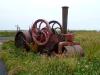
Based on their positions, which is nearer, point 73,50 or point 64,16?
point 73,50

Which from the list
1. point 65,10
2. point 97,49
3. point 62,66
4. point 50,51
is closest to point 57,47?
point 50,51

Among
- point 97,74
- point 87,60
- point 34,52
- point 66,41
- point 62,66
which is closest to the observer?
point 97,74

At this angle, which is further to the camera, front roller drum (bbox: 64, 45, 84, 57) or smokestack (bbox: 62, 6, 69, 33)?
smokestack (bbox: 62, 6, 69, 33)

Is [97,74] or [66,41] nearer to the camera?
[97,74]

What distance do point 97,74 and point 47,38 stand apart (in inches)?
303

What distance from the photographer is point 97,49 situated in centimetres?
1584

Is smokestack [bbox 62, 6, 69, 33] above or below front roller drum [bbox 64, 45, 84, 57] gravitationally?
above

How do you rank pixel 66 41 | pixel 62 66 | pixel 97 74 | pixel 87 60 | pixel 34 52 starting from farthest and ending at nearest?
pixel 34 52 < pixel 66 41 < pixel 87 60 < pixel 62 66 < pixel 97 74

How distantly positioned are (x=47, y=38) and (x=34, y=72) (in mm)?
6809

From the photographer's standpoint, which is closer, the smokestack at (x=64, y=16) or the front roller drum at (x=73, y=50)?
the front roller drum at (x=73, y=50)

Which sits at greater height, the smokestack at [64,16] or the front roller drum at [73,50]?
the smokestack at [64,16]

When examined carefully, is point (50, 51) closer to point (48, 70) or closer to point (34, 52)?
point (34, 52)

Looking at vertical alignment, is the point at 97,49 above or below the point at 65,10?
below

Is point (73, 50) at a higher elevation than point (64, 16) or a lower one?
lower
